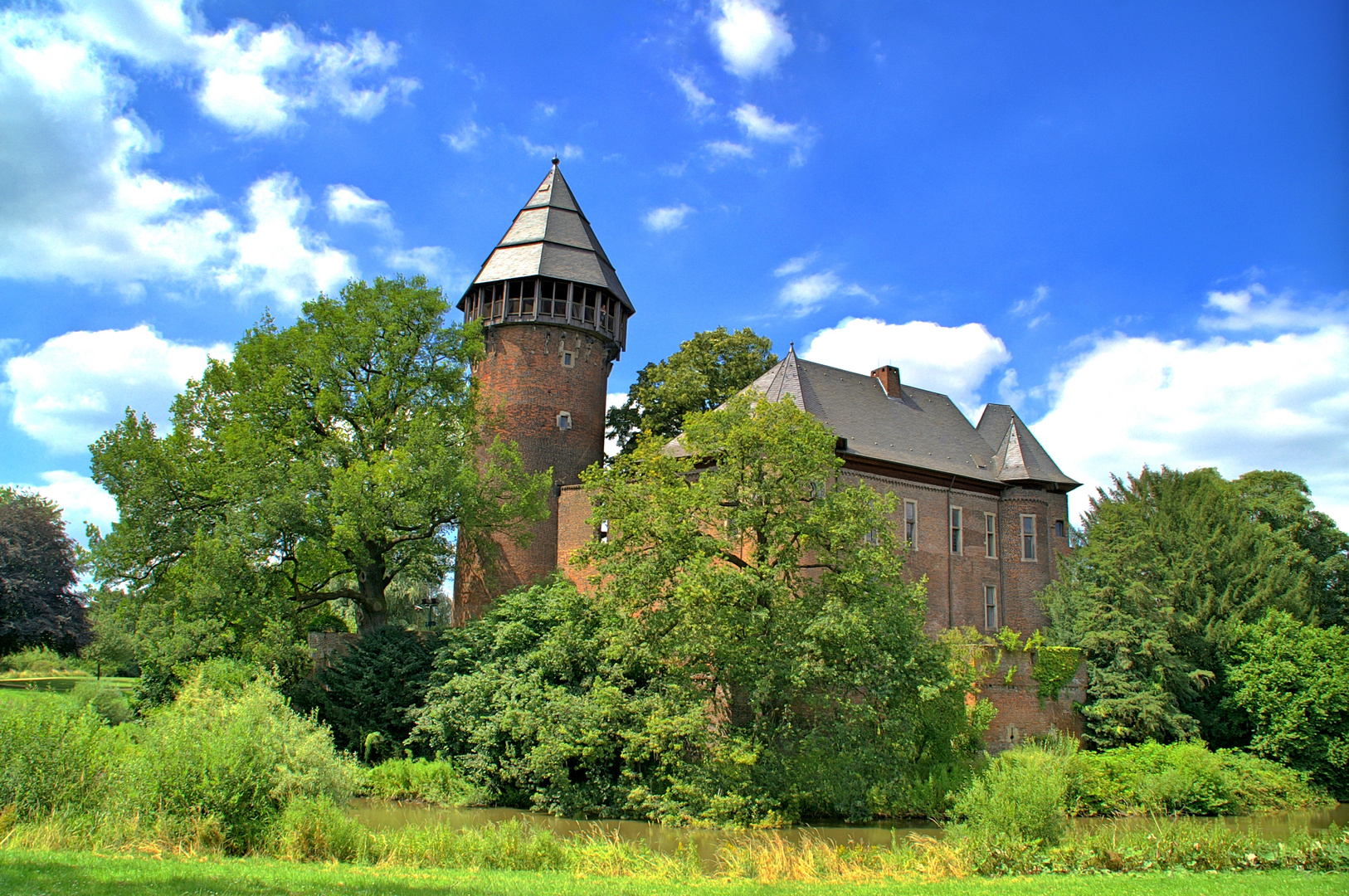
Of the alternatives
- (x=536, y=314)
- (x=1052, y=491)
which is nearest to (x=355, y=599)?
(x=536, y=314)

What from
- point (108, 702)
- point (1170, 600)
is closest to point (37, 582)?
point (108, 702)

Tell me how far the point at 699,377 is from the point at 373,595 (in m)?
13.6

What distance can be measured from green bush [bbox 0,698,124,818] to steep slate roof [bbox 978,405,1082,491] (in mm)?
26646

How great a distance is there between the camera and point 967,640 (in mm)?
25156

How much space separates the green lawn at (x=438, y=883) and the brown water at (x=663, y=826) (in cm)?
450

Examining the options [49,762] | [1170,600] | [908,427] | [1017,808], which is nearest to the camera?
[49,762]

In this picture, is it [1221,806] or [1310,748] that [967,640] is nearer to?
[1221,806]

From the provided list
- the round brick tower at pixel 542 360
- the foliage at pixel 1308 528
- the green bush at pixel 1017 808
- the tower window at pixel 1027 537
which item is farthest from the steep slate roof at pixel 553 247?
the foliage at pixel 1308 528

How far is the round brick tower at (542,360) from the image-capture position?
29.2 meters

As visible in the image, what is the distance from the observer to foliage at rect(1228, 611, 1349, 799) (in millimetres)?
24828

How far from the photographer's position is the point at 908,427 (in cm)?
3127

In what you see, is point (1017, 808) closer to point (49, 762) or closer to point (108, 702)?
point (49, 762)

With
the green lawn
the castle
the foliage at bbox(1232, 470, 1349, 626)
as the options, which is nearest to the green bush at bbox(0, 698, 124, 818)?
the green lawn

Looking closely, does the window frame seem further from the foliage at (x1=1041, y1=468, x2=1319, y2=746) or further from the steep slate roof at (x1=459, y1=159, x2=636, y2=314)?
the steep slate roof at (x1=459, y1=159, x2=636, y2=314)
